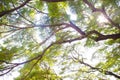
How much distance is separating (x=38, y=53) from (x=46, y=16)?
1.06 meters

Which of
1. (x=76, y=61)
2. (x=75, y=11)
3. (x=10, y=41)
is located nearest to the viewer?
(x=75, y=11)

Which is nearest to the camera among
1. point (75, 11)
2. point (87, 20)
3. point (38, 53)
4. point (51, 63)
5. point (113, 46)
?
point (75, 11)

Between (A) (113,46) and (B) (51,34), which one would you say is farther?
(A) (113,46)

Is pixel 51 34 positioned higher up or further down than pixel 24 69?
higher up

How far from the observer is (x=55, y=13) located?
9.02ft

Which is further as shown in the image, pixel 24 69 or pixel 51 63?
pixel 51 63

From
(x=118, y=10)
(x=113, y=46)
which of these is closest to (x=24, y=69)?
(x=113, y=46)

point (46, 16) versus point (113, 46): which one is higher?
point (46, 16)

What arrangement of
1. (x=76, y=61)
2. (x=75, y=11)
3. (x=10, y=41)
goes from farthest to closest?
(x=76, y=61) < (x=10, y=41) < (x=75, y=11)

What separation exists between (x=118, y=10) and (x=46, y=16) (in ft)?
3.12

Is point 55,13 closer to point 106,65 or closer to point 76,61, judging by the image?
point 106,65

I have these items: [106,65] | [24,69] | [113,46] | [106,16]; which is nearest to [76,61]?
[106,65]

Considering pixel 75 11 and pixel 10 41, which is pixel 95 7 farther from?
pixel 10 41

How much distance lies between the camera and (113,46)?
4133 millimetres
